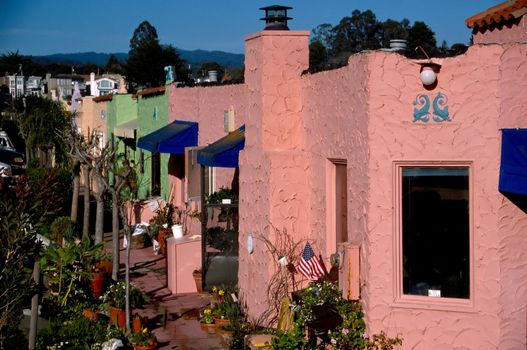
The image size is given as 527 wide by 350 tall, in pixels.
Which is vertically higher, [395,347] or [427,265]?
[427,265]

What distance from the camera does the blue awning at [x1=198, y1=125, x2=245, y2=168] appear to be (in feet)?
39.9

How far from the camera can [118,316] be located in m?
11.4

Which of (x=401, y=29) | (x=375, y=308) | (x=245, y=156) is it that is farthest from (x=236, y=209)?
(x=401, y=29)

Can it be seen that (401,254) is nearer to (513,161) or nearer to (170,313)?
(513,161)

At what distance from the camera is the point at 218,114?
15758 mm

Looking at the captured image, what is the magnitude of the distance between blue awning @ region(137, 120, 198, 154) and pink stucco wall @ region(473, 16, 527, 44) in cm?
733

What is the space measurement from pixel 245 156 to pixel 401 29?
103 ft

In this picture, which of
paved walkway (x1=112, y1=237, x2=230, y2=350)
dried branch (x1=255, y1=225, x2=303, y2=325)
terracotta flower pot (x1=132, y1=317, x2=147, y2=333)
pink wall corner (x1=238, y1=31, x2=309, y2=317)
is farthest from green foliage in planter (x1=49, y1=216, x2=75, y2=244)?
dried branch (x1=255, y1=225, x2=303, y2=325)

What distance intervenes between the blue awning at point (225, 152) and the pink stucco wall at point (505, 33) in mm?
3882

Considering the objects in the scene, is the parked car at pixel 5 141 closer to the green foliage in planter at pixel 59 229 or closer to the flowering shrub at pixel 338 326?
the green foliage in planter at pixel 59 229

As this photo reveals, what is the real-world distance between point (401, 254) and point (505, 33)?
378 cm

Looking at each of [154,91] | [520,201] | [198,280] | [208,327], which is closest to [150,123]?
[154,91]

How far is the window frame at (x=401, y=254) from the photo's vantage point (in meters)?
8.23

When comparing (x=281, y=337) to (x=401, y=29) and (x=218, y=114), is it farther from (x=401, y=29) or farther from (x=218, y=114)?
(x=401, y=29)
